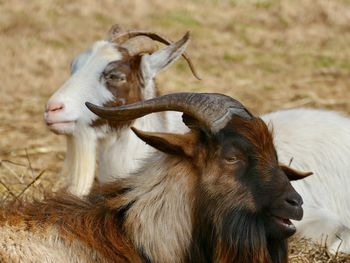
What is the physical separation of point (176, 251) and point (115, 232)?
0.37 meters

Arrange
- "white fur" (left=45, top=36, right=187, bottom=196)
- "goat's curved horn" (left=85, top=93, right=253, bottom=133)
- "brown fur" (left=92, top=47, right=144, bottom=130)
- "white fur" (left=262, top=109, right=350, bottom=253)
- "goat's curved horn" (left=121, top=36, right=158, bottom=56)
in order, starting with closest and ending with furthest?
1. "goat's curved horn" (left=85, top=93, right=253, bottom=133)
2. "white fur" (left=262, top=109, right=350, bottom=253)
3. "white fur" (left=45, top=36, right=187, bottom=196)
4. "brown fur" (left=92, top=47, right=144, bottom=130)
5. "goat's curved horn" (left=121, top=36, right=158, bottom=56)

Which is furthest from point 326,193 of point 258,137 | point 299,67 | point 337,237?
point 299,67

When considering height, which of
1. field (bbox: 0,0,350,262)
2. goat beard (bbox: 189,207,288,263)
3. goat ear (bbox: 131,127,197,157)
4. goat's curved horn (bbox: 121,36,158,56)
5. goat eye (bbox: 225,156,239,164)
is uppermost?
goat's curved horn (bbox: 121,36,158,56)

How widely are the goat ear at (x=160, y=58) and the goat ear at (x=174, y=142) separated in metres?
3.08

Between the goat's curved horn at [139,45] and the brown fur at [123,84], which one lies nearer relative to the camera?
the brown fur at [123,84]

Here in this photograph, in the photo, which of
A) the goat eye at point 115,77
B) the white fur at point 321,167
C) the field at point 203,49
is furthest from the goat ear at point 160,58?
the field at point 203,49

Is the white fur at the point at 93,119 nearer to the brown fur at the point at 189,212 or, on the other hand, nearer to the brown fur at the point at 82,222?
the brown fur at the point at 82,222

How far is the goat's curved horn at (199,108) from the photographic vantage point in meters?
5.71

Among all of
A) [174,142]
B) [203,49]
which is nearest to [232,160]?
[174,142]

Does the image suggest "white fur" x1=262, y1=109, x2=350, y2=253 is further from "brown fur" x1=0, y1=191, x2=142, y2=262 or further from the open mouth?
"brown fur" x1=0, y1=191, x2=142, y2=262

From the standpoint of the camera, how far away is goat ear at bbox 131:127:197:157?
5.71 metres

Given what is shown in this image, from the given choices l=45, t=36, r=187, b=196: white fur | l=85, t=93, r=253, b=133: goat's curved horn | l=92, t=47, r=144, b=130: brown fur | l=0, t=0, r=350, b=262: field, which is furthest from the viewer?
l=0, t=0, r=350, b=262: field

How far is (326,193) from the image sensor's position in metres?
8.41

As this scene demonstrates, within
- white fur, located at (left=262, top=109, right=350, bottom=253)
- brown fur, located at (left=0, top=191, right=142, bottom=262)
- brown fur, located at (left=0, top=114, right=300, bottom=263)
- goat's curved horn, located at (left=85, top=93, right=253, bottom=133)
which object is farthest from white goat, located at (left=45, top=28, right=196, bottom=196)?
goat's curved horn, located at (left=85, top=93, right=253, bottom=133)
